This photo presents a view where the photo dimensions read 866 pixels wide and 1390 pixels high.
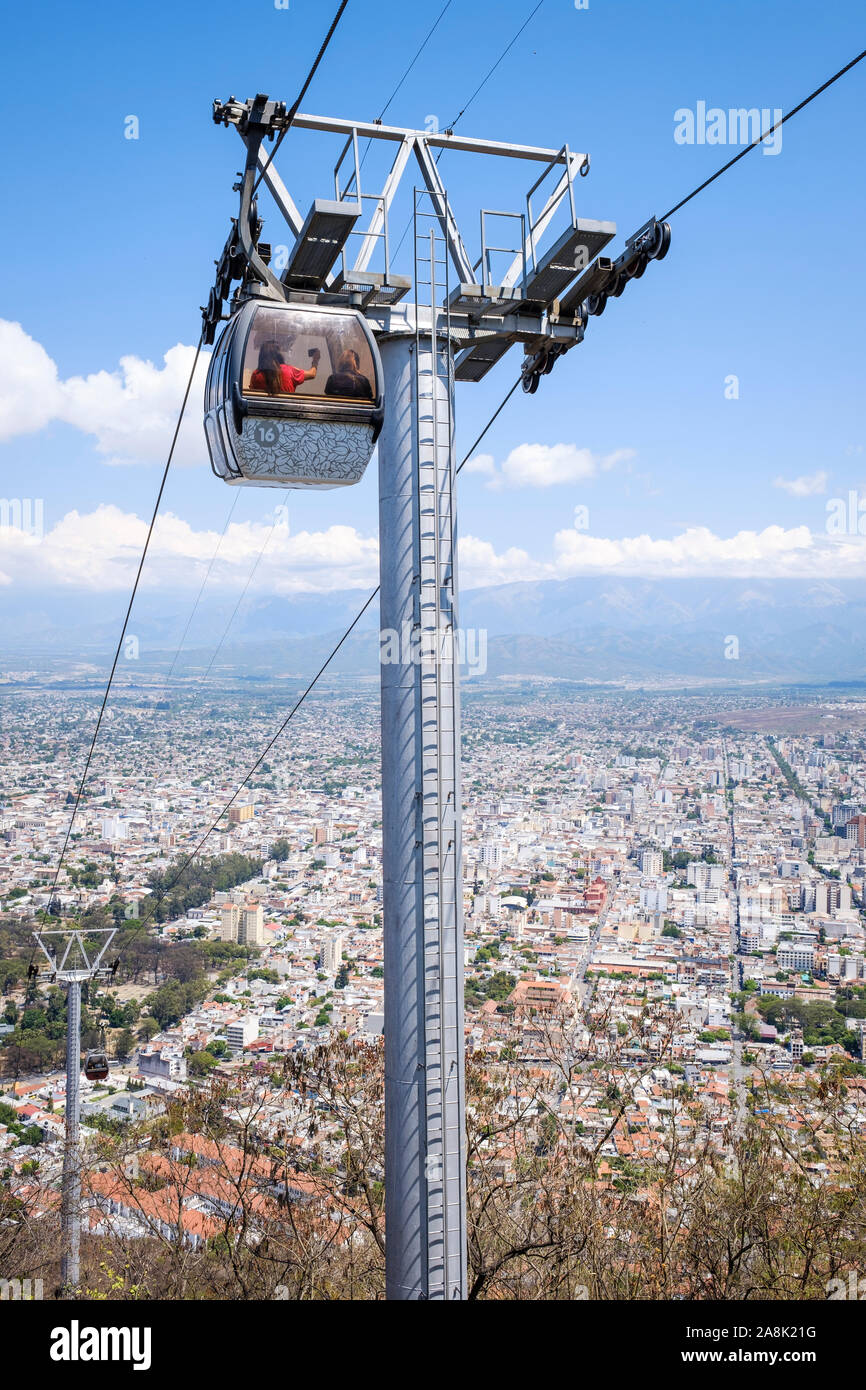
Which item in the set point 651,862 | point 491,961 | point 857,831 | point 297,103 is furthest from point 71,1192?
point 857,831

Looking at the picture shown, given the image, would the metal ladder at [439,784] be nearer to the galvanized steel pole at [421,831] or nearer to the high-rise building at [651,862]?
the galvanized steel pole at [421,831]

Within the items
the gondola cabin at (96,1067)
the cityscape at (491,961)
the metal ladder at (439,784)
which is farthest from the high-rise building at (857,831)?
the metal ladder at (439,784)

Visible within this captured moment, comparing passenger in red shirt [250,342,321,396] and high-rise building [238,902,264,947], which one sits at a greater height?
passenger in red shirt [250,342,321,396]

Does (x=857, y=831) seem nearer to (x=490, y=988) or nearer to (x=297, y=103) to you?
(x=490, y=988)

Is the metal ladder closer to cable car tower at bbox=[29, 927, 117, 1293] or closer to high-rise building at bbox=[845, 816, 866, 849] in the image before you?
cable car tower at bbox=[29, 927, 117, 1293]

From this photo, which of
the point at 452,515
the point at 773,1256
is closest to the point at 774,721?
the point at 773,1256

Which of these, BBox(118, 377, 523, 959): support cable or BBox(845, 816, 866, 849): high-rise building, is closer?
BBox(118, 377, 523, 959): support cable

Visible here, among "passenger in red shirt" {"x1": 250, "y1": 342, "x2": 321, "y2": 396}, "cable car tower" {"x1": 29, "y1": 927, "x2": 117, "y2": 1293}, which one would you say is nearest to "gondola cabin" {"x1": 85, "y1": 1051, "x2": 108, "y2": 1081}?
"cable car tower" {"x1": 29, "y1": 927, "x2": 117, "y2": 1293}
